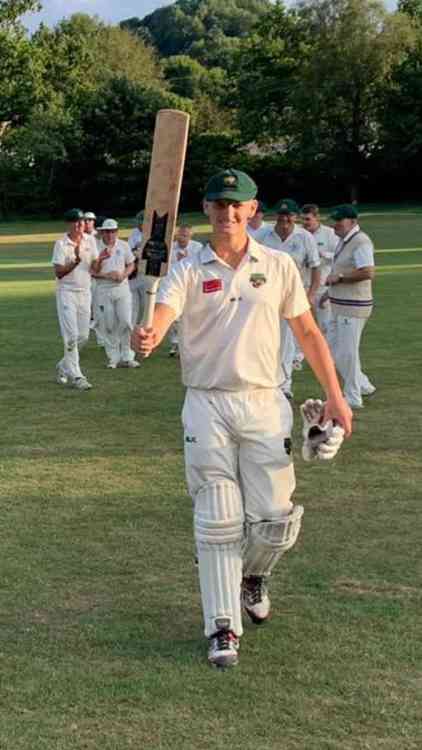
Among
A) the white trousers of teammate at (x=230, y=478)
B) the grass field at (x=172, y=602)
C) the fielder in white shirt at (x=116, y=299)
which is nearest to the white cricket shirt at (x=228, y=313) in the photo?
the white trousers of teammate at (x=230, y=478)

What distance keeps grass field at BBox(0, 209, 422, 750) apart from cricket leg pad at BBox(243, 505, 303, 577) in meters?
0.41

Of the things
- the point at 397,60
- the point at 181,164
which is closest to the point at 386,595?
the point at 181,164

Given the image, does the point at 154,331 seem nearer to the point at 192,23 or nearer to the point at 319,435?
the point at 319,435

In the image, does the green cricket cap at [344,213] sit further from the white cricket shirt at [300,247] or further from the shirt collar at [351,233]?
the white cricket shirt at [300,247]

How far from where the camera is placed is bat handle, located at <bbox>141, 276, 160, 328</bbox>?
4957 mm

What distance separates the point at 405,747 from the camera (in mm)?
4199

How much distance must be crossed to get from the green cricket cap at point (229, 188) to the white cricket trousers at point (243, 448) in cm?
92

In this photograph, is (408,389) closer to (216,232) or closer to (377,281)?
(216,232)

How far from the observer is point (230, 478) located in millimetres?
5133

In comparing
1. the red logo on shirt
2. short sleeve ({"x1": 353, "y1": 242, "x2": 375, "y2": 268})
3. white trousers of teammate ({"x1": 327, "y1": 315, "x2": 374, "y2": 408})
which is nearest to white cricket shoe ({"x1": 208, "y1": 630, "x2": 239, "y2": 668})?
the red logo on shirt

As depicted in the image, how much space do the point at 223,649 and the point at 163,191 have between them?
2185mm

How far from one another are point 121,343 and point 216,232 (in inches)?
396

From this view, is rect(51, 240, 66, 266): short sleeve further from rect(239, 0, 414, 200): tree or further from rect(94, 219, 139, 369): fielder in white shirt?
rect(239, 0, 414, 200): tree

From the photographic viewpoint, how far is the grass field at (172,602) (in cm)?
443
